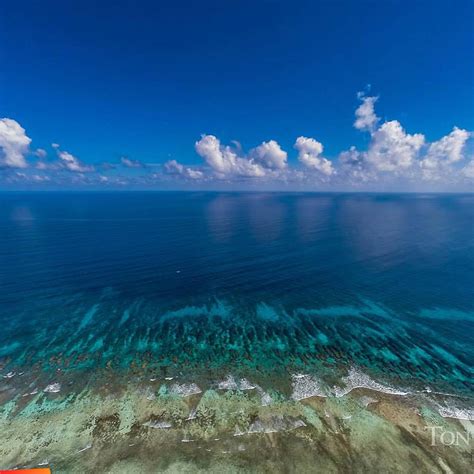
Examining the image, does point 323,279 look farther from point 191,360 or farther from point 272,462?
point 272,462

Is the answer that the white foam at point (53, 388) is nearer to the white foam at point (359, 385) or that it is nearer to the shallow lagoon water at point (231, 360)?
the shallow lagoon water at point (231, 360)

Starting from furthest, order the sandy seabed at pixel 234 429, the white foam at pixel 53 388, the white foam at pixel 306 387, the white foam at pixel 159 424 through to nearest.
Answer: the white foam at pixel 53 388 < the white foam at pixel 306 387 < the white foam at pixel 159 424 < the sandy seabed at pixel 234 429

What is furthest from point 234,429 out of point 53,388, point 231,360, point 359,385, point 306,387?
point 53,388

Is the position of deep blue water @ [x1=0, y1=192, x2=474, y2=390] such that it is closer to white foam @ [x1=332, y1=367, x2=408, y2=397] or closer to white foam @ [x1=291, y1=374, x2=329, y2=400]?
white foam @ [x1=291, y1=374, x2=329, y2=400]

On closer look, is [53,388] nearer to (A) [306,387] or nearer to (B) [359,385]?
(A) [306,387]

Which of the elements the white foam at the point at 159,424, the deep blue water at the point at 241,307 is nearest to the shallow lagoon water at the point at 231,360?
the white foam at the point at 159,424

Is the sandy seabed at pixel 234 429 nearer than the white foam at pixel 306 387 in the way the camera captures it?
Yes
